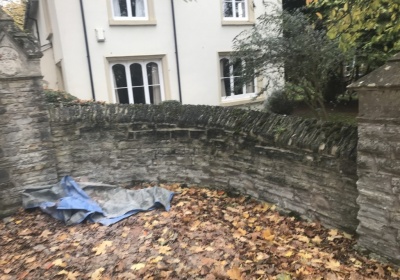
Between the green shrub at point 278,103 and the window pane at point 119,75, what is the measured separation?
17.8 ft

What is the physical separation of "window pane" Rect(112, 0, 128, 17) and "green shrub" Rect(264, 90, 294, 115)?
6.08 meters

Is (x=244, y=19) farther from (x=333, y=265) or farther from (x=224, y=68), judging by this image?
(x=333, y=265)

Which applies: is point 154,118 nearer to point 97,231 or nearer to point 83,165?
point 83,165

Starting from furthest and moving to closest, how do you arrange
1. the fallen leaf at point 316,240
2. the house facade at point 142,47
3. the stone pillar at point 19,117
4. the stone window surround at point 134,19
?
the stone window surround at point 134,19, the house facade at point 142,47, the stone pillar at point 19,117, the fallen leaf at point 316,240

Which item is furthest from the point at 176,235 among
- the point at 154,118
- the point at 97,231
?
the point at 154,118

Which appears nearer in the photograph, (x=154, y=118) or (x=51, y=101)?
(x=154, y=118)

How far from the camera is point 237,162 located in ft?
16.1

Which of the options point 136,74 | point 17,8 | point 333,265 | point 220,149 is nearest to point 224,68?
point 136,74

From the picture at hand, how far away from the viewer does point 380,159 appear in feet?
9.64

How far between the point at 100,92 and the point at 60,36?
6.82ft

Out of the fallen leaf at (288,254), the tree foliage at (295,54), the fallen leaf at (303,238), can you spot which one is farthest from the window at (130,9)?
the fallen leaf at (288,254)

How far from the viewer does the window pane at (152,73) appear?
1173 cm

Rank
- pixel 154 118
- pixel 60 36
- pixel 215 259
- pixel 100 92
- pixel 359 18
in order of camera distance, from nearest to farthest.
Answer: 1. pixel 215 259
2. pixel 359 18
3. pixel 154 118
4. pixel 60 36
5. pixel 100 92

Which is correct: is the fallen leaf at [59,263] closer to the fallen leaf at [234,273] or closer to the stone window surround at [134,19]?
the fallen leaf at [234,273]
